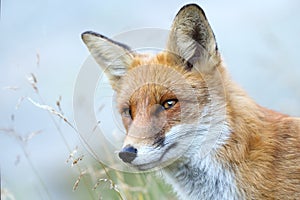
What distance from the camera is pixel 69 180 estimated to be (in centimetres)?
1089

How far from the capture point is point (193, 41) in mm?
5508

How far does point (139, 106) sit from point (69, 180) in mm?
5805

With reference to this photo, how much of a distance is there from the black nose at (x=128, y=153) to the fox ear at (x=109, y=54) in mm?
1226

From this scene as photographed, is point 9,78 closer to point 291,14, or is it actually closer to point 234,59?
point 234,59

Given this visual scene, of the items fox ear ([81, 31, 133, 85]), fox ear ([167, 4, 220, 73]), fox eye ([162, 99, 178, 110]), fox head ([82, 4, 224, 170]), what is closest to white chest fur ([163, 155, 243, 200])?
fox head ([82, 4, 224, 170])

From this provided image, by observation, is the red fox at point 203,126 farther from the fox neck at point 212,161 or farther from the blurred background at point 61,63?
the blurred background at point 61,63

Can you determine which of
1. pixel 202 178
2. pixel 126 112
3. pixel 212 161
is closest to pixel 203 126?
pixel 212 161

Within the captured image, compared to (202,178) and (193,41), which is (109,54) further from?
(202,178)

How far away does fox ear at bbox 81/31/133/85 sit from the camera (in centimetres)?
584

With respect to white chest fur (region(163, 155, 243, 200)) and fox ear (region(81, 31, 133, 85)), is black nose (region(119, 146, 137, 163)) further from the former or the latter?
fox ear (region(81, 31, 133, 85))

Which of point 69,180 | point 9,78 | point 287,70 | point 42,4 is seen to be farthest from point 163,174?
point 42,4

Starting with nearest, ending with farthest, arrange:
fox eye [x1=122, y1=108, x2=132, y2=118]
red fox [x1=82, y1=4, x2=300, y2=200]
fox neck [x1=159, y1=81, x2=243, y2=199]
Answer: red fox [x1=82, y1=4, x2=300, y2=200] → fox neck [x1=159, y1=81, x2=243, y2=199] → fox eye [x1=122, y1=108, x2=132, y2=118]

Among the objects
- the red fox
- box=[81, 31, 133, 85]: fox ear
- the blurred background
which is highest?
box=[81, 31, 133, 85]: fox ear

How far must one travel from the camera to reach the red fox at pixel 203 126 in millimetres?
5270
